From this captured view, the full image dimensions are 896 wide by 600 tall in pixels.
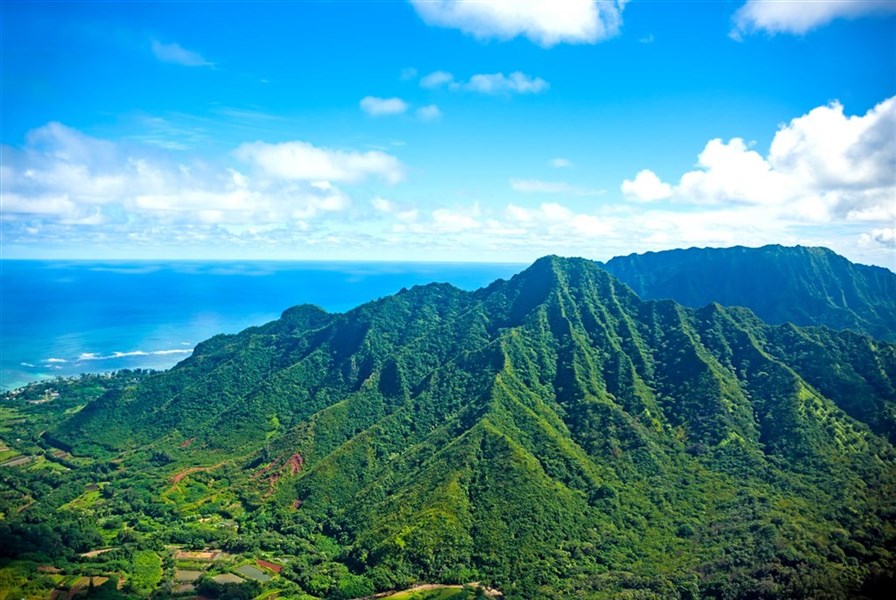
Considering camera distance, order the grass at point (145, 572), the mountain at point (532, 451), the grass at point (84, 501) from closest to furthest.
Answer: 1. the grass at point (145, 572)
2. the mountain at point (532, 451)
3. the grass at point (84, 501)

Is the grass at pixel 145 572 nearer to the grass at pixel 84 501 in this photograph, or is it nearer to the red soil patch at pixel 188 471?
the grass at pixel 84 501

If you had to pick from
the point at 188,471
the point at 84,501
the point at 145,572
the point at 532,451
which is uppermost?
the point at 532,451

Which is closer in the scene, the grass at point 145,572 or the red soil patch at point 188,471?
the grass at point 145,572

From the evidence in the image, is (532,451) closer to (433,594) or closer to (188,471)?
(433,594)

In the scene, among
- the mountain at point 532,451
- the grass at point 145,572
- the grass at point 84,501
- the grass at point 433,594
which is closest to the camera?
the grass at point 433,594

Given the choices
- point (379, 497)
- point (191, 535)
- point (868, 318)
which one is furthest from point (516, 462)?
point (868, 318)

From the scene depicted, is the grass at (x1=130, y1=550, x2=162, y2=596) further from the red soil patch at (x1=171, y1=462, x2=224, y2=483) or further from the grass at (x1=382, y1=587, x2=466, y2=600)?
the grass at (x1=382, y1=587, x2=466, y2=600)

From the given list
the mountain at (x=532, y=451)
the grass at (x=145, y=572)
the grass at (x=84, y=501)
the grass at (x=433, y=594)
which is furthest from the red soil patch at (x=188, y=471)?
the grass at (x=433, y=594)

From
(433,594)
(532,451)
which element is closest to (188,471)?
(433,594)

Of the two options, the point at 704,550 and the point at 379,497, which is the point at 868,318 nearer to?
the point at 704,550

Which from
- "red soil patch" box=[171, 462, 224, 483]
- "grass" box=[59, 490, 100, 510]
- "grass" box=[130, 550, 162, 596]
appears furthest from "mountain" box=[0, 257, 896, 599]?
"grass" box=[130, 550, 162, 596]
